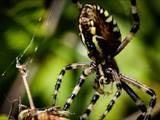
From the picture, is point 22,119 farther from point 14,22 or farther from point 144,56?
point 144,56

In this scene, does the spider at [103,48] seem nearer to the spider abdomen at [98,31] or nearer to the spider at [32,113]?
the spider abdomen at [98,31]

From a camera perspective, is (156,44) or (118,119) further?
(156,44)

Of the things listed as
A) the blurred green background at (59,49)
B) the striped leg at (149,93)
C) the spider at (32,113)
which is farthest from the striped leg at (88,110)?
the blurred green background at (59,49)

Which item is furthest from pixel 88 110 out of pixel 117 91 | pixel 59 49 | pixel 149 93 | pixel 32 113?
pixel 59 49

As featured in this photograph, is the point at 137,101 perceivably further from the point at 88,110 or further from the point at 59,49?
the point at 59,49

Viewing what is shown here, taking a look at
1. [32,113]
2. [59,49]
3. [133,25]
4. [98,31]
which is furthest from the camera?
[59,49]

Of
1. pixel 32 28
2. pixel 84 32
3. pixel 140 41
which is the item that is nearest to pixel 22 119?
pixel 84 32
